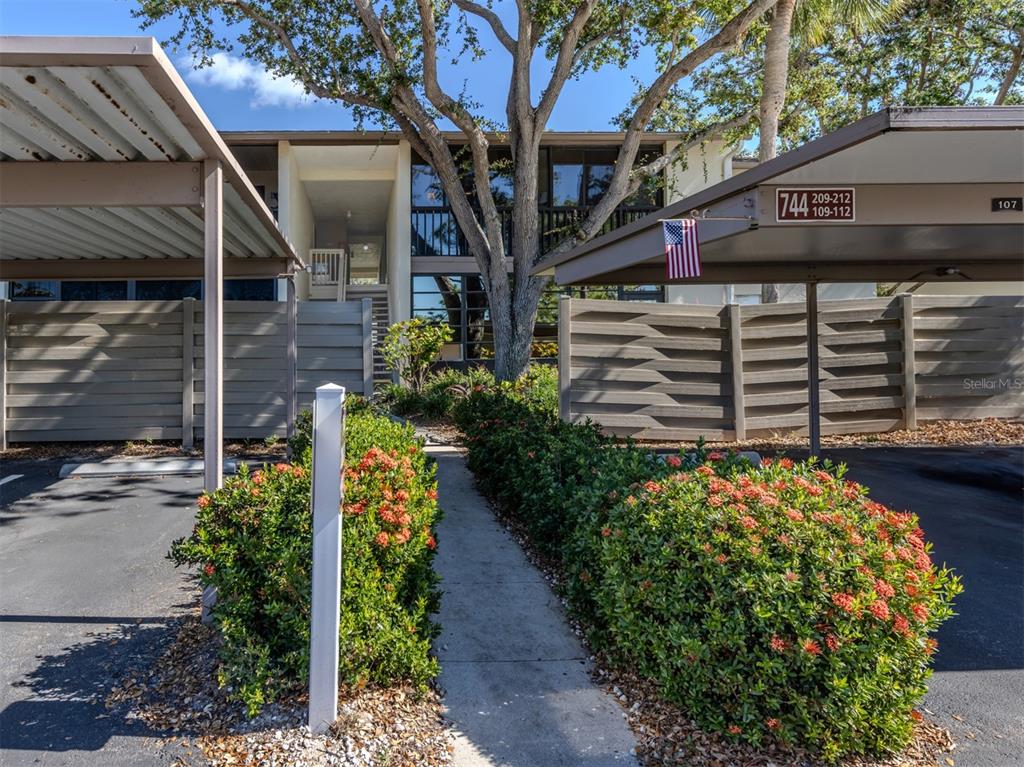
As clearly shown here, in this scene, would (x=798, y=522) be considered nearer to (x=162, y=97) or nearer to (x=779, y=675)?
(x=779, y=675)

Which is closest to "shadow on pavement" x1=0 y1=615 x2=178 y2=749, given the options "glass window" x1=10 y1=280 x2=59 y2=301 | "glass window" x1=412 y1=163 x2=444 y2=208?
"glass window" x1=412 y1=163 x2=444 y2=208

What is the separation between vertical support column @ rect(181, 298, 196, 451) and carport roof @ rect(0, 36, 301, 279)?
86.7 inches

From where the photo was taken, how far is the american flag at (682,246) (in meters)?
4.66

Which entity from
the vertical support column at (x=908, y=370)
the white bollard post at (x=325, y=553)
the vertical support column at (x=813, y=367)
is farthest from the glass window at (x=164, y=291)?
the white bollard post at (x=325, y=553)

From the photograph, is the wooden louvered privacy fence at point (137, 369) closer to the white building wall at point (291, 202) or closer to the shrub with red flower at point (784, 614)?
the white building wall at point (291, 202)

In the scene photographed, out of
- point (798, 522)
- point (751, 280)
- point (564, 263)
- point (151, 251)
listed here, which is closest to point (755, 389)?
point (751, 280)

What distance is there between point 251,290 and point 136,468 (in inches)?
372

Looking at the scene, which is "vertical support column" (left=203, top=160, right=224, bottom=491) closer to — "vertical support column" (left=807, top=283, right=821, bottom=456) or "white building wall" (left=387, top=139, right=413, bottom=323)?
"vertical support column" (left=807, top=283, right=821, bottom=456)

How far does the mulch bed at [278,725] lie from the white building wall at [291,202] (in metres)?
12.2

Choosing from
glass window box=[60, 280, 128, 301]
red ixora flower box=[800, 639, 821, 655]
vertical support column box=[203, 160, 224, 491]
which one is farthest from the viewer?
glass window box=[60, 280, 128, 301]

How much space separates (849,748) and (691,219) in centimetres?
352

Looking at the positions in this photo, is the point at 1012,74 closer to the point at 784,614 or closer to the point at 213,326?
the point at 784,614

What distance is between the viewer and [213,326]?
13.1 feet

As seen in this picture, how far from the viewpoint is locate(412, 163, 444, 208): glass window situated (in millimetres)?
16203
